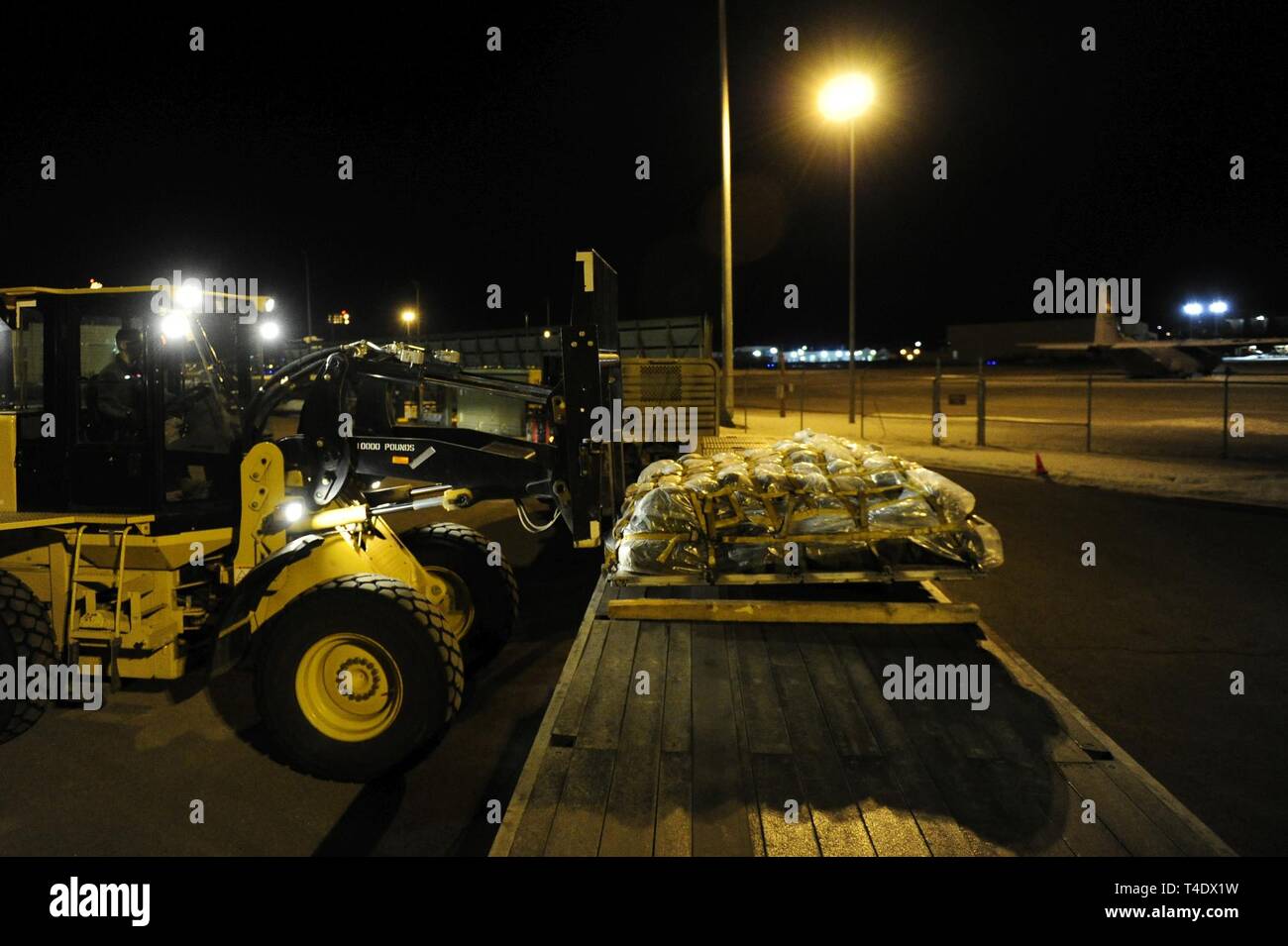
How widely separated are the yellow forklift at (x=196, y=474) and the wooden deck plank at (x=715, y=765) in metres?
1.20

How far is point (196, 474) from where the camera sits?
610 cm

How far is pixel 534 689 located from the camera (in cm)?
672

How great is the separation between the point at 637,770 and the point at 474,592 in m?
3.51

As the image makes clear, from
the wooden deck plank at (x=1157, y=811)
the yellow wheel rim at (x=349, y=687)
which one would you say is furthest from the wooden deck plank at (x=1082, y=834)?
the yellow wheel rim at (x=349, y=687)

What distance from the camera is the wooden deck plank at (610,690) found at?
4211 mm

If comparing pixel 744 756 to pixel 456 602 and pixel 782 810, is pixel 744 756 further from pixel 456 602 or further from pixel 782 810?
pixel 456 602

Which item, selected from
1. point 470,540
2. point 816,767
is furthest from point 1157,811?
point 470,540

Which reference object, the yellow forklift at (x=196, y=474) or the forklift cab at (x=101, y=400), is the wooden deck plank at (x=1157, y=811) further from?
the forklift cab at (x=101, y=400)

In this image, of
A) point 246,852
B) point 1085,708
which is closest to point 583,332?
point 246,852

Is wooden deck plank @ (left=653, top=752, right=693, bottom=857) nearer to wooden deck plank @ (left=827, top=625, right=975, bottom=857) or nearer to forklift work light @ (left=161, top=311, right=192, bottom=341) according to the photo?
wooden deck plank @ (left=827, top=625, right=975, bottom=857)

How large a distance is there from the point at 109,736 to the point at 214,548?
1.32 meters

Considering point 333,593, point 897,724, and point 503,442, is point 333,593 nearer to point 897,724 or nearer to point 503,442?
point 503,442

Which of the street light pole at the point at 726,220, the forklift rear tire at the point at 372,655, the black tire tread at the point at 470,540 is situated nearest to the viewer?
the forklift rear tire at the point at 372,655

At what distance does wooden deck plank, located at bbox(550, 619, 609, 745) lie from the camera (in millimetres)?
4215
